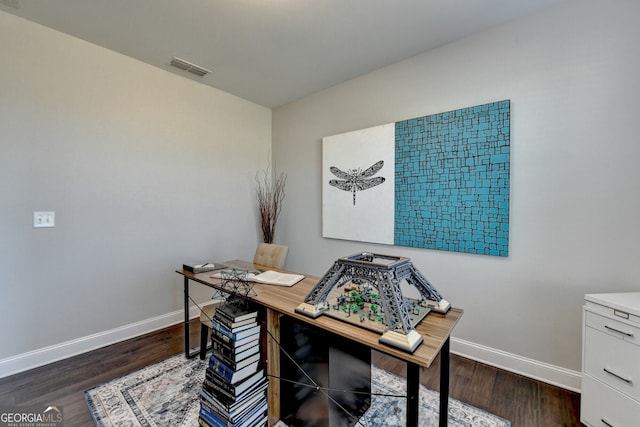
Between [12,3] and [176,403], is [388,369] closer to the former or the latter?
[176,403]

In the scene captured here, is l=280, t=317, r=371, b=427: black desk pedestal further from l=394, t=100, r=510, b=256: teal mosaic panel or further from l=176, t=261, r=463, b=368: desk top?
l=394, t=100, r=510, b=256: teal mosaic panel

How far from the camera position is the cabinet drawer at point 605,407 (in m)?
1.27

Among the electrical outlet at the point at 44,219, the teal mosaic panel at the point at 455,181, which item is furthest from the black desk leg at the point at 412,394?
the electrical outlet at the point at 44,219

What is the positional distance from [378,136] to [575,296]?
1.91 m

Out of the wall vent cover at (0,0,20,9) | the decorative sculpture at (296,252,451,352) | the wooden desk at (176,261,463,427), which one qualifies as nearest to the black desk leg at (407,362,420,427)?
the wooden desk at (176,261,463,427)

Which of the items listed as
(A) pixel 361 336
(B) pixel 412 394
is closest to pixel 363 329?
(A) pixel 361 336

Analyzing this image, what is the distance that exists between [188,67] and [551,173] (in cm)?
322

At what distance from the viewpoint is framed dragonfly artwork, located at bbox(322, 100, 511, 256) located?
2.00 meters

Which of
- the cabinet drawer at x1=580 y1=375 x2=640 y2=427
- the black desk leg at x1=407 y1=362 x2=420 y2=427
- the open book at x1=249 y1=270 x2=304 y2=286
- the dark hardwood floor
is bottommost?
the dark hardwood floor

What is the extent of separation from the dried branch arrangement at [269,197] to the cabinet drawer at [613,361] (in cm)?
294

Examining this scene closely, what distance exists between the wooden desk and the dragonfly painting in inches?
48.4

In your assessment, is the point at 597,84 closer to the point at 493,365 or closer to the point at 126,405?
the point at 493,365

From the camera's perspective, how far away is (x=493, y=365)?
81.0 inches

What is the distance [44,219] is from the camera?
6.88 ft
